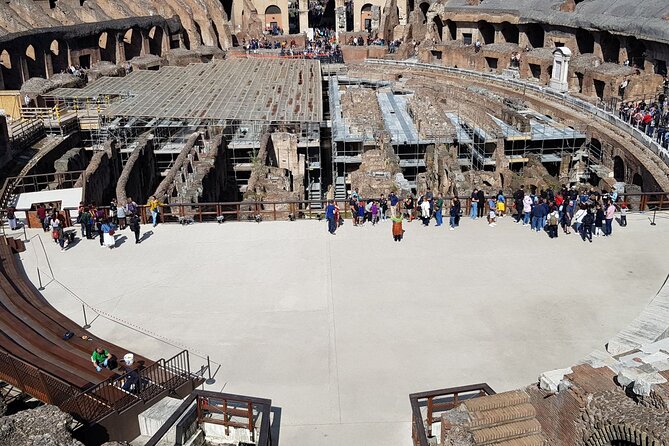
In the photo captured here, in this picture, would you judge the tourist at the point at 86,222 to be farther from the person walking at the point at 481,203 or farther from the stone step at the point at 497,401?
the stone step at the point at 497,401

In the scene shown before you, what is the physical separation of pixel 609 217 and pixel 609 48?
2065cm

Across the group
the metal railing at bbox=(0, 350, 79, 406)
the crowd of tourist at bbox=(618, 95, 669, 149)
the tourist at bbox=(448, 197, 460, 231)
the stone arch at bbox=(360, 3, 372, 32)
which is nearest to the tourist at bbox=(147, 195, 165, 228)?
the tourist at bbox=(448, 197, 460, 231)

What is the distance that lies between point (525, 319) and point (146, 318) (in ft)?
20.5

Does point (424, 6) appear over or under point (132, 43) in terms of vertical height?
over

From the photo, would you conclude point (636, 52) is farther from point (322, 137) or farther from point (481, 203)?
point (481, 203)

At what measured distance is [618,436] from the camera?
708cm

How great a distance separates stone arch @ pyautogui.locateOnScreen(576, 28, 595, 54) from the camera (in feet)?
108

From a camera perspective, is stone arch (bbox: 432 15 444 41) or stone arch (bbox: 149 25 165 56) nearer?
stone arch (bbox: 432 15 444 41)

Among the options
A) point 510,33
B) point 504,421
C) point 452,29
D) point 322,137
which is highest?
point 452,29

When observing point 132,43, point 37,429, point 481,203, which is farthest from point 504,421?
point 132,43

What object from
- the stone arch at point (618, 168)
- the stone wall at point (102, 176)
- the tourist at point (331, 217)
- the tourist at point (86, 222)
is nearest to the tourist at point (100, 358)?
the tourist at point (86, 222)

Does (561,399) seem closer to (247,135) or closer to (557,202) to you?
(557,202)

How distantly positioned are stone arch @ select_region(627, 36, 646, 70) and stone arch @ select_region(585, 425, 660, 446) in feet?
82.0

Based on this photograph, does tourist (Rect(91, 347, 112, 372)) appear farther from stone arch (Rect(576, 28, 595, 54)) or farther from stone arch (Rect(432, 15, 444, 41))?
stone arch (Rect(432, 15, 444, 41))
